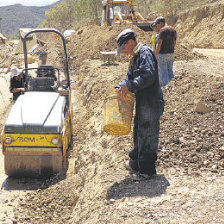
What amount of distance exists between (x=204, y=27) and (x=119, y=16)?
805 cm

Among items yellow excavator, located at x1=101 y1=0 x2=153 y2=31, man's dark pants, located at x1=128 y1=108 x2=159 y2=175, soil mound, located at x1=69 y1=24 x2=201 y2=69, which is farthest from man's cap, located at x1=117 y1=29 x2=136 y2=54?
yellow excavator, located at x1=101 y1=0 x2=153 y2=31

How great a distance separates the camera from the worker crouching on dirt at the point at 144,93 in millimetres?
3652

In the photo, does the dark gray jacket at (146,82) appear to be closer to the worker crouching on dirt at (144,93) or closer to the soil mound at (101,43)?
the worker crouching on dirt at (144,93)

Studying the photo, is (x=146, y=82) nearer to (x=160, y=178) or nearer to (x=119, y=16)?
(x=160, y=178)

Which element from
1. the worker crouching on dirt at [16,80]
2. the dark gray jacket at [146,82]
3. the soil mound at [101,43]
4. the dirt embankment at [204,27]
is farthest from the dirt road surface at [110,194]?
the dirt embankment at [204,27]

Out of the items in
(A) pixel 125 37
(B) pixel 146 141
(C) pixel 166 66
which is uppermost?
(A) pixel 125 37

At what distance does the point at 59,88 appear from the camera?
6.45m

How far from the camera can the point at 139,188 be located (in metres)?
3.88

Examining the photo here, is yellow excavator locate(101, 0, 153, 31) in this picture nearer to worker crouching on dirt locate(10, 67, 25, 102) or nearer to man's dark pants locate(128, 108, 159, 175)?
worker crouching on dirt locate(10, 67, 25, 102)

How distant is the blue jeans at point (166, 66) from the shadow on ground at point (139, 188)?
3763mm

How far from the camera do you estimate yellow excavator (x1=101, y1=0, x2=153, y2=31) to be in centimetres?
2045

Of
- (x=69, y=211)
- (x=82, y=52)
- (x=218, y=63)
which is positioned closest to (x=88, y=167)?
(x=69, y=211)

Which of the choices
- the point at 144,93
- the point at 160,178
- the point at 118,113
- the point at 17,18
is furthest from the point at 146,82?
the point at 17,18

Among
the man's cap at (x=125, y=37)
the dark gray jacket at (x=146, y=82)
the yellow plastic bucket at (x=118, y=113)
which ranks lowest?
the yellow plastic bucket at (x=118, y=113)
